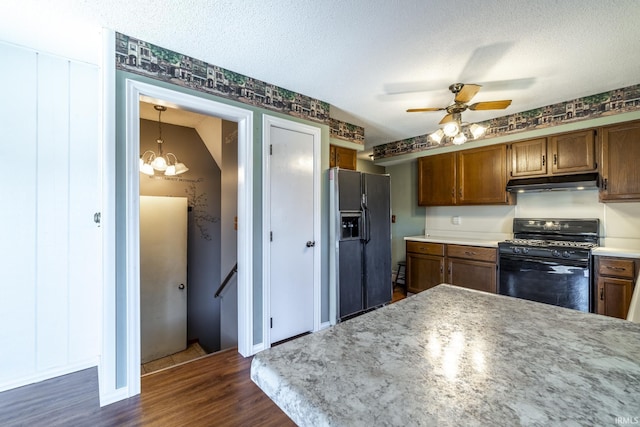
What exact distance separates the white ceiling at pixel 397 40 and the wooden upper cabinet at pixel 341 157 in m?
0.88

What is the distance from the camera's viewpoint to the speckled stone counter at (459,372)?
486mm

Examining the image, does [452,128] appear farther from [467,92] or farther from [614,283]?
[614,283]

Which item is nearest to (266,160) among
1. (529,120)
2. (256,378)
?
(256,378)

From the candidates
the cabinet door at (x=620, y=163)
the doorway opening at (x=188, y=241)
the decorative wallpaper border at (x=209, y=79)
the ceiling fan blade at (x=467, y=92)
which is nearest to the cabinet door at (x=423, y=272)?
the cabinet door at (x=620, y=163)

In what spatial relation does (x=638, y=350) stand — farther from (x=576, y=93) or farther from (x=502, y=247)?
(x=576, y=93)

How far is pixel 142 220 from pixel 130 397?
2.22 m

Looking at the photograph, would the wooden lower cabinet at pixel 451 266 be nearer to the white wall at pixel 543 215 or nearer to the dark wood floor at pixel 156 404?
the white wall at pixel 543 215

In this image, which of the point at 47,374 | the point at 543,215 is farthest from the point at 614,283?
the point at 47,374

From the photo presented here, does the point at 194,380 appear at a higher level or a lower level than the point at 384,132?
lower

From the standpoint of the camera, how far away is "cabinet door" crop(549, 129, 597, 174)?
287 cm

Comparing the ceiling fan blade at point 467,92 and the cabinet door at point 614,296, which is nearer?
the ceiling fan blade at point 467,92

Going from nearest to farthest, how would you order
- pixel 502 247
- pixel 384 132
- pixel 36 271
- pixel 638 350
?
pixel 638 350 < pixel 36 271 < pixel 502 247 < pixel 384 132

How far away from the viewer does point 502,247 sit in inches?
125

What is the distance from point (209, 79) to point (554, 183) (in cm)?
367
